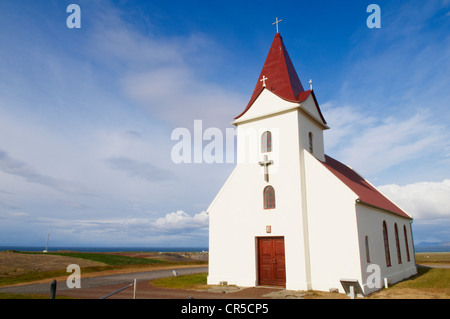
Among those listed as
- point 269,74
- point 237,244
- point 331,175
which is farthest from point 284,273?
point 269,74

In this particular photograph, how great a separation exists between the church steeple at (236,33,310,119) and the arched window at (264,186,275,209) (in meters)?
5.61

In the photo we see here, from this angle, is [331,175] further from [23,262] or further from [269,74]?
[23,262]

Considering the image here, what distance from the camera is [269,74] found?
2103 cm

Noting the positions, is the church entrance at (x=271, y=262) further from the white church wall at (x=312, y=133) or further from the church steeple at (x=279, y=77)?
the church steeple at (x=279, y=77)

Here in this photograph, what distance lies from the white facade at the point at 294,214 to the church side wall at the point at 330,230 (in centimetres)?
5

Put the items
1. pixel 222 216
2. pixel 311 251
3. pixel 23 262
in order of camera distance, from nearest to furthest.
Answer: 1. pixel 311 251
2. pixel 222 216
3. pixel 23 262

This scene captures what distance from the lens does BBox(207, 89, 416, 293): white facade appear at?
15609 mm

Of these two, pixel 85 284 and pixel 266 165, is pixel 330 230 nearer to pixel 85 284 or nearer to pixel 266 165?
pixel 266 165

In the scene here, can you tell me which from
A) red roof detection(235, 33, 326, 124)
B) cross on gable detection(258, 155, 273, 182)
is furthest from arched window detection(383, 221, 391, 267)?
cross on gable detection(258, 155, 273, 182)

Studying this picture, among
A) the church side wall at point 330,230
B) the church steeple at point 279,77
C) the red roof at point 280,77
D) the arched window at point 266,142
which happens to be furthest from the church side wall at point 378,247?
the church steeple at point 279,77

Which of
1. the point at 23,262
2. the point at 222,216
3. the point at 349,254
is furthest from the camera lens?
the point at 23,262

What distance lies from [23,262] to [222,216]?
21.8m

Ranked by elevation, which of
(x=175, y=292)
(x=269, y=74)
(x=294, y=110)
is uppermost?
(x=269, y=74)

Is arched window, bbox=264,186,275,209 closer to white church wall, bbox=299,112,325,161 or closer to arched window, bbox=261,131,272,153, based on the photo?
arched window, bbox=261,131,272,153
